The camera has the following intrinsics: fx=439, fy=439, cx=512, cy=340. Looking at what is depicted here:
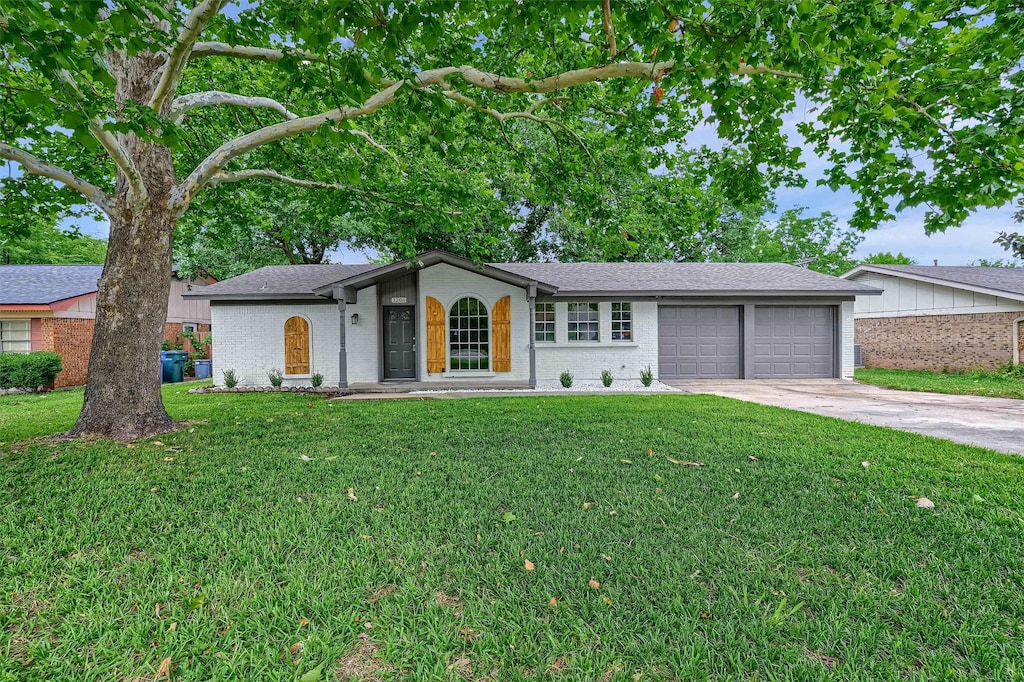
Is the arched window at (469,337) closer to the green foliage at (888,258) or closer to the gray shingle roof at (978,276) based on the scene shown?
the gray shingle roof at (978,276)

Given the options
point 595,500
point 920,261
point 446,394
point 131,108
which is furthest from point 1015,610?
point 920,261

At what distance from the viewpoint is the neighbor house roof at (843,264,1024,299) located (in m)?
12.8

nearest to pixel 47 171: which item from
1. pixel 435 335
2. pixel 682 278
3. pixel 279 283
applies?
pixel 279 283

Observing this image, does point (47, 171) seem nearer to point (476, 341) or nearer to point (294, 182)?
point (294, 182)

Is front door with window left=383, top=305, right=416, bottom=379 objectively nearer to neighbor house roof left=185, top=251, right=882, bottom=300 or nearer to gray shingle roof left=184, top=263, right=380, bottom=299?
neighbor house roof left=185, top=251, right=882, bottom=300

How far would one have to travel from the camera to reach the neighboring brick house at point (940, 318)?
1294 centimetres

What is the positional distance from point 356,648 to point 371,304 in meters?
10.5

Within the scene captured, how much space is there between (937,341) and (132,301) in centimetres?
2078

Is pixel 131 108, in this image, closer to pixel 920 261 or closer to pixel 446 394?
pixel 446 394

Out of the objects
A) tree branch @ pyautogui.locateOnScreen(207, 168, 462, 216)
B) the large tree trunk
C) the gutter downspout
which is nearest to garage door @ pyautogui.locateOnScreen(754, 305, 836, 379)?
the gutter downspout

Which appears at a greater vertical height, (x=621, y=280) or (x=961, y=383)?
(x=621, y=280)

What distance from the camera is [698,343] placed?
42.2 feet

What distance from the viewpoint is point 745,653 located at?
1.92 meters

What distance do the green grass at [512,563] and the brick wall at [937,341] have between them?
1267 centimetres
